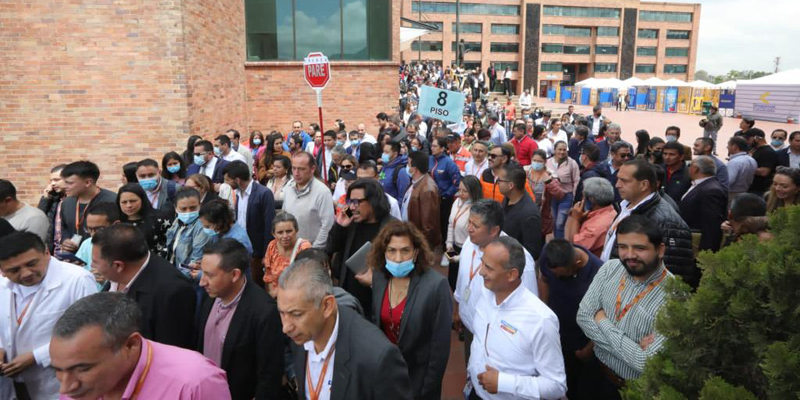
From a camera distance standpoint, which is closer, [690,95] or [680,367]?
[680,367]

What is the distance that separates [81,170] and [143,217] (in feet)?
2.75

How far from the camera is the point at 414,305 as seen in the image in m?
3.04

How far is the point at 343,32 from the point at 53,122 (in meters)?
8.09

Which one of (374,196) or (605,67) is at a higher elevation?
(605,67)

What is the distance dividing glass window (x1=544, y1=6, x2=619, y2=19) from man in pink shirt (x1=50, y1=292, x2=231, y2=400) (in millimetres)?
75995

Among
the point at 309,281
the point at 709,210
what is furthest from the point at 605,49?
the point at 309,281

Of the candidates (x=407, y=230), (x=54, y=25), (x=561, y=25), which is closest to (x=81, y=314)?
(x=407, y=230)

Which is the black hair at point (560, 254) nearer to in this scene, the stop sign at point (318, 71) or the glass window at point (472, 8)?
the stop sign at point (318, 71)

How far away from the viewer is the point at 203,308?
316 centimetres

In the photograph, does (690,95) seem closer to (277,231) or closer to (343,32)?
(343,32)

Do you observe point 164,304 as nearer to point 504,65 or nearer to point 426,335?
point 426,335

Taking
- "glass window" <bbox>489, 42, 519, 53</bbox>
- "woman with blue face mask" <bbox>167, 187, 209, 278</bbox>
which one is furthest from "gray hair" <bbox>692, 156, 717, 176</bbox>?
"glass window" <bbox>489, 42, 519, 53</bbox>

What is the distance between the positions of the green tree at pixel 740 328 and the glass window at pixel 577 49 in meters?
77.3

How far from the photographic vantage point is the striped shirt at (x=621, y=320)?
257cm
